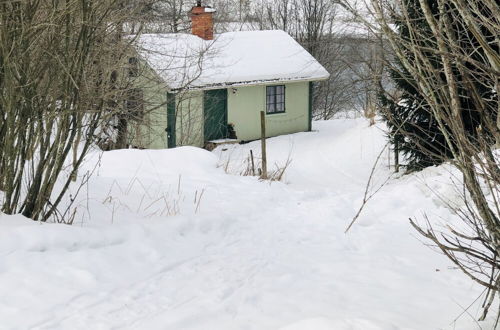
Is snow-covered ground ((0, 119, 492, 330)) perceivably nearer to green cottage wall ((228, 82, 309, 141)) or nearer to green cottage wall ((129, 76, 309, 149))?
green cottage wall ((129, 76, 309, 149))

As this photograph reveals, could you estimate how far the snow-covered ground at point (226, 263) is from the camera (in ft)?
17.8

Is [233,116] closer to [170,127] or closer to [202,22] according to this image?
[170,127]

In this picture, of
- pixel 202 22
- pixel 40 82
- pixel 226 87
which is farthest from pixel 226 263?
pixel 202 22

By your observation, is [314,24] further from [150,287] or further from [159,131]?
[150,287]

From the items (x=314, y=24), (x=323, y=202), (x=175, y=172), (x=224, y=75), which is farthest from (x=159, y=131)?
(x=314, y=24)

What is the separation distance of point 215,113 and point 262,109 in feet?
6.64

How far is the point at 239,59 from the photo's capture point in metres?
25.1

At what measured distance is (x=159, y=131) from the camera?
23328mm

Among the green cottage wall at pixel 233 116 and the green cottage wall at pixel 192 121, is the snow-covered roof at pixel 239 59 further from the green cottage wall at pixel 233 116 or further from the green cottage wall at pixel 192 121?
the green cottage wall at pixel 192 121

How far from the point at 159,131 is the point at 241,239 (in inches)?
616

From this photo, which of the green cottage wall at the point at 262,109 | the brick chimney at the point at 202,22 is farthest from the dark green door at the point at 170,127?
the brick chimney at the point at 202,22

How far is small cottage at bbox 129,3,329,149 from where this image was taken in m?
22.3

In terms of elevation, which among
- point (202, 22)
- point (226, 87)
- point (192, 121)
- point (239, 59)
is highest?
point (202, 22)

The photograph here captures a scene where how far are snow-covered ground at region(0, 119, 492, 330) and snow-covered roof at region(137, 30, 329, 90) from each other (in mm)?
11950
